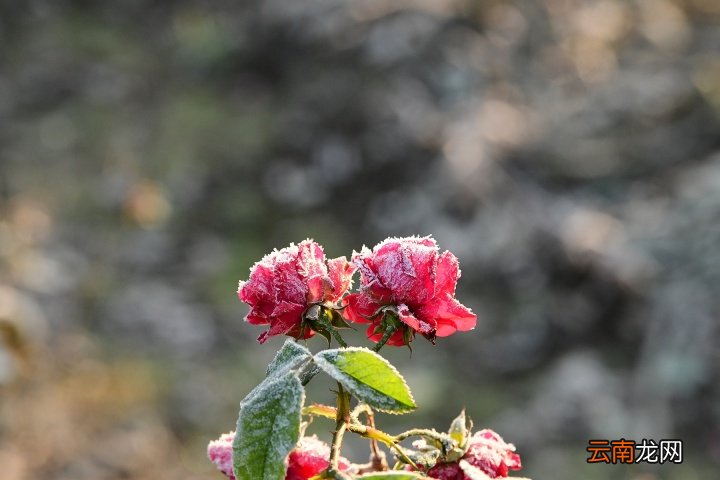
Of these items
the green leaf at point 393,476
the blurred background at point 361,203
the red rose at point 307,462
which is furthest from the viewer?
the blurred background at point 361,203

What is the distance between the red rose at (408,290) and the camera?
77cm

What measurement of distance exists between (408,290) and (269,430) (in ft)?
0.60

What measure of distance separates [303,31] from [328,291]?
4259 mm

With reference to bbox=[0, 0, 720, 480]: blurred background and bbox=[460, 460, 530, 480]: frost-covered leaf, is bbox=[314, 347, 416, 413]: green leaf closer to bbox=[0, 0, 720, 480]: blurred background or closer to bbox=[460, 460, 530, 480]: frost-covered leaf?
bbox=[460, 460, 530, 480]: frost-covered leaf

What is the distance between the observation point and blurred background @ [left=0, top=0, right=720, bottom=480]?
2.79m

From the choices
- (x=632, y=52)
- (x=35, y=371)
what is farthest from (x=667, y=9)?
(x=35, y=371)

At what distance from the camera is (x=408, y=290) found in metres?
0.77

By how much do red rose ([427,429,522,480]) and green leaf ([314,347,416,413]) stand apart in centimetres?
6

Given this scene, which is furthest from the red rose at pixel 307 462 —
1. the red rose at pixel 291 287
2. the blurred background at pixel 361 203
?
the blurred background at pixel 361 203

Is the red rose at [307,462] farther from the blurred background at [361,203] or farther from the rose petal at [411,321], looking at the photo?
the blurred background at [361,203]

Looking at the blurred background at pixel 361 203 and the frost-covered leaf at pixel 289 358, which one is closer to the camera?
the frost-covered leaf at pixel 289 358

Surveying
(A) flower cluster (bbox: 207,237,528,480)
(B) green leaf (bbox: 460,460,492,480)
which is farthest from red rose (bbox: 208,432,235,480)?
(B) green leaf (bbox: 460,460,492,480)

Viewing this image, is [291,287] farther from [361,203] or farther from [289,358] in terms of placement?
[361,203]

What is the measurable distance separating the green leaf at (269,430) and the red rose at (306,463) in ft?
0.26
